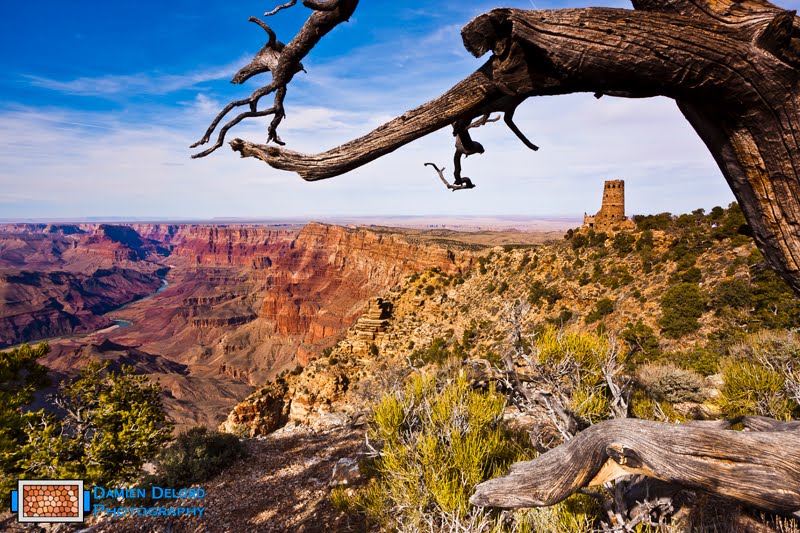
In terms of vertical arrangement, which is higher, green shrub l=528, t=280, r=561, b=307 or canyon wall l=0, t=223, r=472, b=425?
green shrub l=528, t=280, r=561, b=307

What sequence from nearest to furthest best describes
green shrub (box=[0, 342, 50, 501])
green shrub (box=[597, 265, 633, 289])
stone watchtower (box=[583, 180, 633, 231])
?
green shrub (box=[0, 342, 50, 501]) < green shrub (box=[597, 265, 633, 289]) < stone watchtower (box=[583, 180, 633, 231])

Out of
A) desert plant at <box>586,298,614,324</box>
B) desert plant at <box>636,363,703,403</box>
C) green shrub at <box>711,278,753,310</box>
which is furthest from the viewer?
desert plant at <box>586,298,614,324</box>

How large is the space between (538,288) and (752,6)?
2534 centimetres

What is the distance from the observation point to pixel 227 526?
26.1ft

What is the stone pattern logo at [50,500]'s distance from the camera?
6688 mm

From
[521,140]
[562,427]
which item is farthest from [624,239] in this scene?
[521,140]

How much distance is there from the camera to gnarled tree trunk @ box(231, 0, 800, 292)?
1774 mm

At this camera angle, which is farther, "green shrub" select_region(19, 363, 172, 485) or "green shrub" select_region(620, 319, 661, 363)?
"green shrub" select_region(620, 319, 661, 363)

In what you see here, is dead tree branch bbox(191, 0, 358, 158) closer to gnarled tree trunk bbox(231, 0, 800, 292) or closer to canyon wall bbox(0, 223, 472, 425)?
gnarled tree trunk bbox(231, 0, 800, 292)

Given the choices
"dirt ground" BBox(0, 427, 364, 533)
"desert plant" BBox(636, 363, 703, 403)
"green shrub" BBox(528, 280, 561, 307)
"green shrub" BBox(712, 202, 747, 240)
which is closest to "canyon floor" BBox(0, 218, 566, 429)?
"green shrub" BBox(528, 280, 561, 307)

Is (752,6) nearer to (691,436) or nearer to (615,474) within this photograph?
(691,436)

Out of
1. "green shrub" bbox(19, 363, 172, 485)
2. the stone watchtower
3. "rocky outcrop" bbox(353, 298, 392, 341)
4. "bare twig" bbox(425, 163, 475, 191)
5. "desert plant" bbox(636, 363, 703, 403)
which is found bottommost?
"rocky outcrop" bbox(353, 298, 392, 341)

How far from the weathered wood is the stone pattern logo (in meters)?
8.89

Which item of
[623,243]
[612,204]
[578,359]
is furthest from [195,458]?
[612,204]
